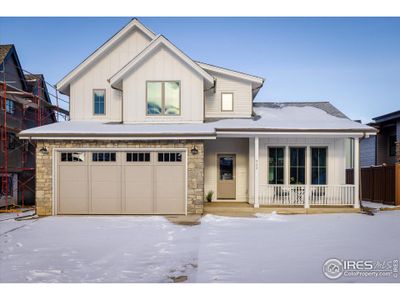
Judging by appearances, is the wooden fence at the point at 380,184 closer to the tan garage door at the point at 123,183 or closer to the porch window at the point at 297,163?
the porch window at the point at 297,163

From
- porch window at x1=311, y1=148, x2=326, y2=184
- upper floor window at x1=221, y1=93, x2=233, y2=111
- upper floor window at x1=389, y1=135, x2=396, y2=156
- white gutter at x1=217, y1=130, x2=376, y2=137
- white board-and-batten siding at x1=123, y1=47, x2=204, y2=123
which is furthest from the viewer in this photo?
upper floor window at x1=389, y1=135, x2=396, y2=156

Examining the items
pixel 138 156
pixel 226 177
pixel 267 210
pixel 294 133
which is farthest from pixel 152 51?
pixel 267 210

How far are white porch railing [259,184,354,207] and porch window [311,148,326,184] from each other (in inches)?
17.9

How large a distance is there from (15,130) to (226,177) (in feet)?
37.2

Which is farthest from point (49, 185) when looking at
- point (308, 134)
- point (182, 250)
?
point (308, 134)

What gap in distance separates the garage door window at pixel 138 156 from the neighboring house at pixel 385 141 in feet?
45.1

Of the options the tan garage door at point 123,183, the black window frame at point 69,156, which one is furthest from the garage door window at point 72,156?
the tan garage door at point 123,183

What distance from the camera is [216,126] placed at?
1191 cm

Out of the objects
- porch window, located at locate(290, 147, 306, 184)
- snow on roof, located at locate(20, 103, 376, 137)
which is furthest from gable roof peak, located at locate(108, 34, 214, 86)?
porch window, located at locate(290, 147, 306, 184)

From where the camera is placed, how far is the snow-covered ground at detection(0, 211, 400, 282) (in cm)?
562

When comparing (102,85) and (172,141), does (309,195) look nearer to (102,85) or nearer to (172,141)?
(172,141)

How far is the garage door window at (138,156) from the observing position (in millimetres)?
11586

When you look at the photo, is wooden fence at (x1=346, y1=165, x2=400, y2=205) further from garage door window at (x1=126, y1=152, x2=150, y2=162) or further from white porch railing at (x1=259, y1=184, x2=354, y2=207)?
garage door window at (x1=126, y1=152, x2=150, y2=162)

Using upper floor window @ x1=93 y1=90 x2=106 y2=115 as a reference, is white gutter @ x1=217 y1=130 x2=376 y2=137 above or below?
below
